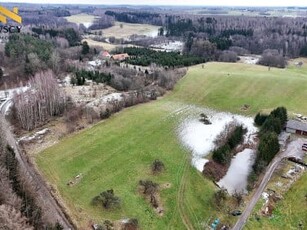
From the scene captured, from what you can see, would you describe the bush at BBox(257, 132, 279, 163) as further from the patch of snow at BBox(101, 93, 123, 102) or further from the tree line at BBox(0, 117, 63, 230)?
the patch of snow at BBox(101, 93, 123, 102)

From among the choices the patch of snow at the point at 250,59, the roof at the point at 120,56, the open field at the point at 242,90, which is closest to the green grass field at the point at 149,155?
the open field at the point at 242,90

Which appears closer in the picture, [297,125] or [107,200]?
[107,200]

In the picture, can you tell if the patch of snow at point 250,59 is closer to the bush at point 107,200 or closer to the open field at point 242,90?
the open field at point 242,90

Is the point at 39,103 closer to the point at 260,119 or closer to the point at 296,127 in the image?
the point at 260,119

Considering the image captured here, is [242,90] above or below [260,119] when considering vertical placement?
above
